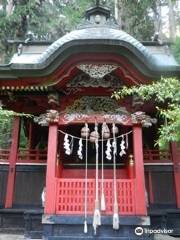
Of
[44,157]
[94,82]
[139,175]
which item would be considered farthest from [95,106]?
[44,157]

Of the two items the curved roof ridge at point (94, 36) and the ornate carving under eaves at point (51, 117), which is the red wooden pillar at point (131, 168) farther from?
the curved roof ridge at point (94, 36)

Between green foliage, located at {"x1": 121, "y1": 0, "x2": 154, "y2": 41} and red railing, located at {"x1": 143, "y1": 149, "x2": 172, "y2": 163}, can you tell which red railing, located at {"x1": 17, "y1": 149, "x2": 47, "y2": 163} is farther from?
green foliage, located at {"x1": 121, "y1": 0, "x2": 154, "y2": 41}

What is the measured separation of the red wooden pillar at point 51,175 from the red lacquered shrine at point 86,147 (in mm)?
22

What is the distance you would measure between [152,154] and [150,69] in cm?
282

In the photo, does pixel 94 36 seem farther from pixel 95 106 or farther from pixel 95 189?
pixel 95 189

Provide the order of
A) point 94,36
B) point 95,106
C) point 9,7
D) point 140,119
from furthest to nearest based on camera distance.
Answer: point 9,7 < point 95,106 < point 94,36 < point 140,119

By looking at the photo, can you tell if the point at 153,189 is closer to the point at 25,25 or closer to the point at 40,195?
the point at 40,195

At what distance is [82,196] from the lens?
6320 millimetres

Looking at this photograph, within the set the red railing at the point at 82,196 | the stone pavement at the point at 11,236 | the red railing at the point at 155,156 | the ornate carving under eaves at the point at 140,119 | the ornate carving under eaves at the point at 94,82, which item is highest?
the ornate carving under eaves at the point at 94,82

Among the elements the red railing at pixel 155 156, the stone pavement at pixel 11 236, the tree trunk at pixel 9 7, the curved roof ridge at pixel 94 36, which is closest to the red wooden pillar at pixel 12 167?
the stone pavement at pixel 11 236

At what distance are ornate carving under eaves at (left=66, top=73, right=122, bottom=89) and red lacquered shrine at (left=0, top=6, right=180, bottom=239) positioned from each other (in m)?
0.02

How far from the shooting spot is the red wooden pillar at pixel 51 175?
A: 20.1 feet

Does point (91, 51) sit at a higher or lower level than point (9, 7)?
lower

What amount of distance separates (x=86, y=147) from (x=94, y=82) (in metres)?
1.67
